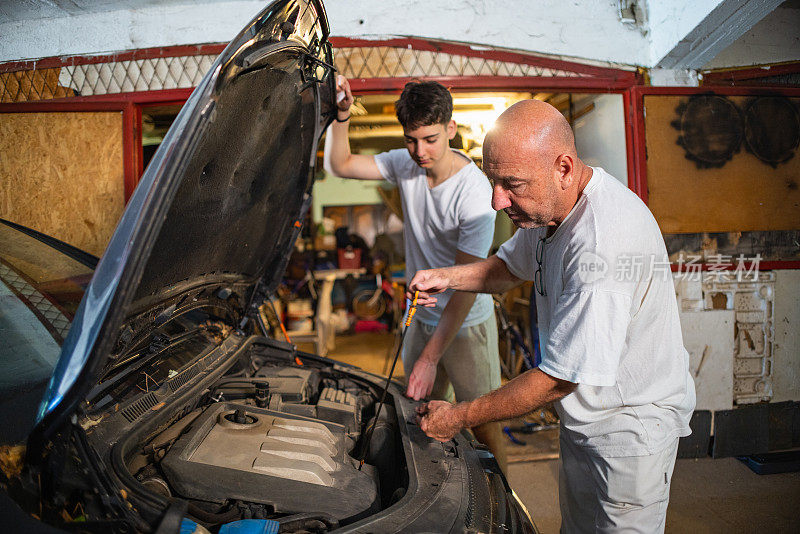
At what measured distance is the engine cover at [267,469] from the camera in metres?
1.23

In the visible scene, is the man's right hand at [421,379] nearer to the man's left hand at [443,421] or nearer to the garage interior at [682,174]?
the man's left hand at [443,421]

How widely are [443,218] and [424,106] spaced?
55cm

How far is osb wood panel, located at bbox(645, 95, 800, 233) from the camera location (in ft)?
11.6

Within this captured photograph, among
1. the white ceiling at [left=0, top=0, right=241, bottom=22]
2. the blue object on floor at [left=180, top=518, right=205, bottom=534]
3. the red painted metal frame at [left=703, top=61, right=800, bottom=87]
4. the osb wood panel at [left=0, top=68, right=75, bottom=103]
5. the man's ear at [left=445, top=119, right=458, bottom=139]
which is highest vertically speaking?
the white ceiling at [left=0, top=0, right=241, bottom=22]

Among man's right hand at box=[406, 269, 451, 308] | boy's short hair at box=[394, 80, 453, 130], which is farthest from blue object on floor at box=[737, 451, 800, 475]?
boy's short hair at box=[394, 80, 453, 130]

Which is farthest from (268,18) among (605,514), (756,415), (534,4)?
(756,415)

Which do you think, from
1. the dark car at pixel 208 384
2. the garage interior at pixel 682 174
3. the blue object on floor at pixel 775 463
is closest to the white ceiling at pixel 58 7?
the garage interior at pixel 682 174

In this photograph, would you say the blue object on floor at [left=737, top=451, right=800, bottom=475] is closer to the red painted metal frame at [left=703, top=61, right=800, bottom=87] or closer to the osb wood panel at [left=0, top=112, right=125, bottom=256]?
the red painted metal frame at [left=703, top=61, right=800, bottom=87]

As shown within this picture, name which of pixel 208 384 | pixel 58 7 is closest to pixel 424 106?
pixel 208 384

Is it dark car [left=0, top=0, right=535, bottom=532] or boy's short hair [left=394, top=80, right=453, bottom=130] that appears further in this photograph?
boy's short hair [left=394, top=80, right=453, bottom=130]

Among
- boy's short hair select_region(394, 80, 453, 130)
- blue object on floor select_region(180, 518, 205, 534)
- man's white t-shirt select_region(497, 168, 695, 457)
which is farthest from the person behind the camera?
boy's short hair select_region(394, 80, 453, 130)

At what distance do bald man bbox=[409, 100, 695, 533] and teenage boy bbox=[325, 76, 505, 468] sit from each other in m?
0.72

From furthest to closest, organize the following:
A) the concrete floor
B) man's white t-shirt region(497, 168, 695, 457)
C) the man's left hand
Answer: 1. the concrete floor
2. the man's left hand
3. man's white t-shirt region(497, 168, 695, 457)

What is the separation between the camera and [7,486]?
1.02 m
